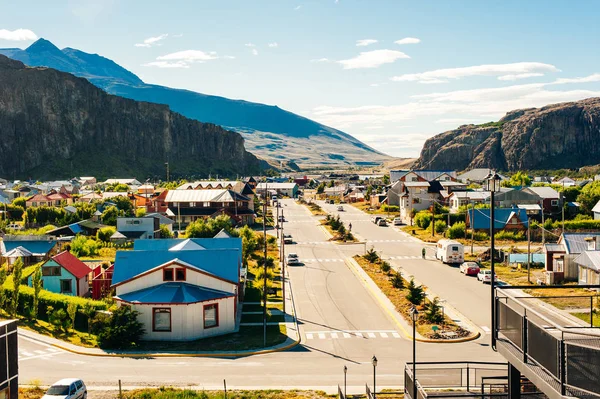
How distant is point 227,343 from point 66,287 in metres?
16.5

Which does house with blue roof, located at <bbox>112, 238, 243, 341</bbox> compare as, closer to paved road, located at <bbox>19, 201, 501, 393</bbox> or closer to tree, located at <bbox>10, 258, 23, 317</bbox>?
paved road, located at <bbox>19, 201, 501, 393</bbox>

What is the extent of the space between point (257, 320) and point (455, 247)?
25.9 metres

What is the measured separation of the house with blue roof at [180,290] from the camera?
33062 millimetres

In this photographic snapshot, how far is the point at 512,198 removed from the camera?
88438mm

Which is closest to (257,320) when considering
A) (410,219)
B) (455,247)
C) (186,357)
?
(186,357)

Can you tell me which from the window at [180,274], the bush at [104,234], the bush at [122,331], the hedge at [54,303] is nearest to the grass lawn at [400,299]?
the window at [180,274]

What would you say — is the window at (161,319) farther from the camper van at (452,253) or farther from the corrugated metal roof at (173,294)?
the camper van at (452,253)

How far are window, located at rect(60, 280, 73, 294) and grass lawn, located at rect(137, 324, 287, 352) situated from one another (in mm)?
12804

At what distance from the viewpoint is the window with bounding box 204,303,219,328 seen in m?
33.7

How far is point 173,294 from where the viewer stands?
33.8 m

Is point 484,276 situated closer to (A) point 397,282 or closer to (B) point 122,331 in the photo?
→ (A) point 397,282

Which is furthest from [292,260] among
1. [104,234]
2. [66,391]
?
[66,391]

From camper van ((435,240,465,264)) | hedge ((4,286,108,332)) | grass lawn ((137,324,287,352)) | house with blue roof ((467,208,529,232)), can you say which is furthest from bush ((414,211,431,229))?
hedge ((4,286,108,332))

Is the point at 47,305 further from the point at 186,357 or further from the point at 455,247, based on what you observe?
the point at 455,247
